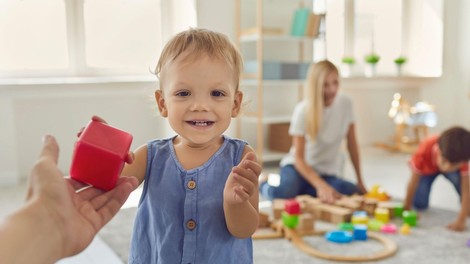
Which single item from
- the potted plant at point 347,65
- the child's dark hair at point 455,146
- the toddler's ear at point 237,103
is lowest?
the child's dark hair at point 455,146

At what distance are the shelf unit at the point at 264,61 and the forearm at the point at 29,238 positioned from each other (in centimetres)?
280

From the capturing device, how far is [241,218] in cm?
89

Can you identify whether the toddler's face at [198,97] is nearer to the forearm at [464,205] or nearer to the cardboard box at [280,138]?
the forearm at [464,205]

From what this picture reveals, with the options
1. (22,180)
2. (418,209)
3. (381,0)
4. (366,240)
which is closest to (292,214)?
(366,240)

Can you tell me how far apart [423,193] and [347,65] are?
7.77ft

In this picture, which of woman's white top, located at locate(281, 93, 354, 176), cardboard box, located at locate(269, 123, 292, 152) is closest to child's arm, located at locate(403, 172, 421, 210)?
woman's white top, located at locate(281, 93, 354, 176)

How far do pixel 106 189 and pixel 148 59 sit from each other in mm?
3136

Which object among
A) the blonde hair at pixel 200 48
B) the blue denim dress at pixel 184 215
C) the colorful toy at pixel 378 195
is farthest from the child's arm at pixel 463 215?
the blonde hair at pixel 200 48

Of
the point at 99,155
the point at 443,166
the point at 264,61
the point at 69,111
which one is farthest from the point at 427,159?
the point at 69,111

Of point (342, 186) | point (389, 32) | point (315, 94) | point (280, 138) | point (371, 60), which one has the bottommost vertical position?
point (342, 186)

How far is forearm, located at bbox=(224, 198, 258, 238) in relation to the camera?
2.91 ft

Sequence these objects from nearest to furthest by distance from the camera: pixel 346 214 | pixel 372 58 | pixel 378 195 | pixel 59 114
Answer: pixel 346 214
pixel 378 195
pixel 59 114
pixel 372 58

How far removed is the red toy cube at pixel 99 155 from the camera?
84 centimetres

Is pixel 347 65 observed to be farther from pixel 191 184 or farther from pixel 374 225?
pixel 191 184
